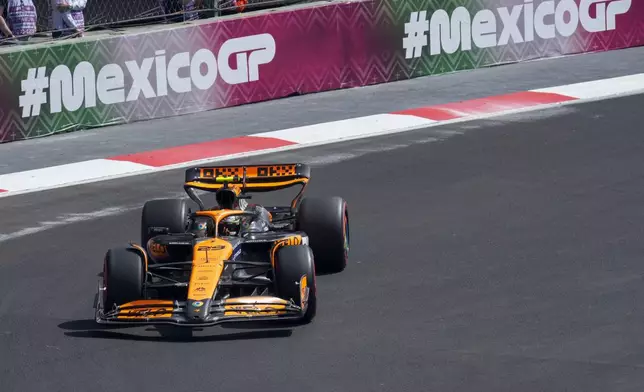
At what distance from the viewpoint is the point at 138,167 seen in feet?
45.4

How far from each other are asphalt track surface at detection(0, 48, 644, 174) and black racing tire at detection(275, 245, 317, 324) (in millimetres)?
6030

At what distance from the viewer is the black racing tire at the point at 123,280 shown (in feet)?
28.6

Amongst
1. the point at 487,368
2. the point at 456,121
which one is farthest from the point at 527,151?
the point at 487,368

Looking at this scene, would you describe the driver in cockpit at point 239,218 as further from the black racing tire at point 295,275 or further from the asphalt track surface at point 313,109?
the asphalt track surface at point 313,109

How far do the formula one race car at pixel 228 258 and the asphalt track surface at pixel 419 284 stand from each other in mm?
194

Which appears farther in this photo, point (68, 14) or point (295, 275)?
point (68, 14)

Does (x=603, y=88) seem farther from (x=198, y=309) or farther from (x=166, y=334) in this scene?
(x=198, y=309)

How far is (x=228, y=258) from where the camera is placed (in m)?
8.88

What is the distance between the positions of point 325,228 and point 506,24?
880cm

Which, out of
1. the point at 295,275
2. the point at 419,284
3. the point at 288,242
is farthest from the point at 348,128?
the point at 295,275

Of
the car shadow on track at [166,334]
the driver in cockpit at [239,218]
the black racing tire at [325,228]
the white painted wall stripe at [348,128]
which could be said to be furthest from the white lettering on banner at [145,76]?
the car shadow on track at [166,334]

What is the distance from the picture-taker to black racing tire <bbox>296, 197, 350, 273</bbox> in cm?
965

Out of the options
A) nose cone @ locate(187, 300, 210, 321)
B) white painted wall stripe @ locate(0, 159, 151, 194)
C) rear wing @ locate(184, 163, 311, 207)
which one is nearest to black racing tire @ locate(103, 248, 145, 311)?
nose cone @ locate(187, 300, 210, 321)

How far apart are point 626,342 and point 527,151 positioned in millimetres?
5618
